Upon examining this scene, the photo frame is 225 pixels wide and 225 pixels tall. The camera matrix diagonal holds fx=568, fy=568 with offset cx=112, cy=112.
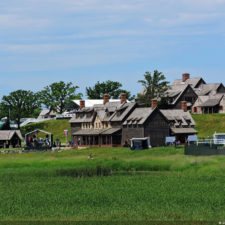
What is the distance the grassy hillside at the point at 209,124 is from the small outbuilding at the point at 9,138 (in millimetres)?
32917

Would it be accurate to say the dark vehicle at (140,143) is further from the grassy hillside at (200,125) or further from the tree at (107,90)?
the tree at (107,90)

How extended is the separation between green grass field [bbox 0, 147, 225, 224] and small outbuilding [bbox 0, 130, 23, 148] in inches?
1484

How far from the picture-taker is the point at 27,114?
132375 mm

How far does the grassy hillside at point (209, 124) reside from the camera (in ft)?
348

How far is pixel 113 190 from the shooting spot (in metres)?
40.1

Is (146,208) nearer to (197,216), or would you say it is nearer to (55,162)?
(197,216)

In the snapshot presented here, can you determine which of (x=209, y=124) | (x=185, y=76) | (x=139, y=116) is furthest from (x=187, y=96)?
(x=139, y=116)

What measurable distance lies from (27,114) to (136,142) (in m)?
56.7

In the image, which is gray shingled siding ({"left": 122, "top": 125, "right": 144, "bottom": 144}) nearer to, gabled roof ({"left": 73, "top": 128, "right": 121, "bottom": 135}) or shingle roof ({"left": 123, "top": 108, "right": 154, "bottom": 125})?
shingle roof ({"left": 123, "top": 108, "right": 154, "bottom": 125})

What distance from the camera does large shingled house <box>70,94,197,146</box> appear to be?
88.8m

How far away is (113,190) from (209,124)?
237ft

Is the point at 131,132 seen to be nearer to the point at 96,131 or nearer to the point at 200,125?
the point at 96,131

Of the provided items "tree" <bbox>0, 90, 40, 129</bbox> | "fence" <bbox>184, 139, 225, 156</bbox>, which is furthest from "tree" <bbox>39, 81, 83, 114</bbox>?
"fence" <bbox>184, 139, 225, 156</bbox>

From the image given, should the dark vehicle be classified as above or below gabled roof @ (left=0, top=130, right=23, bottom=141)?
below
